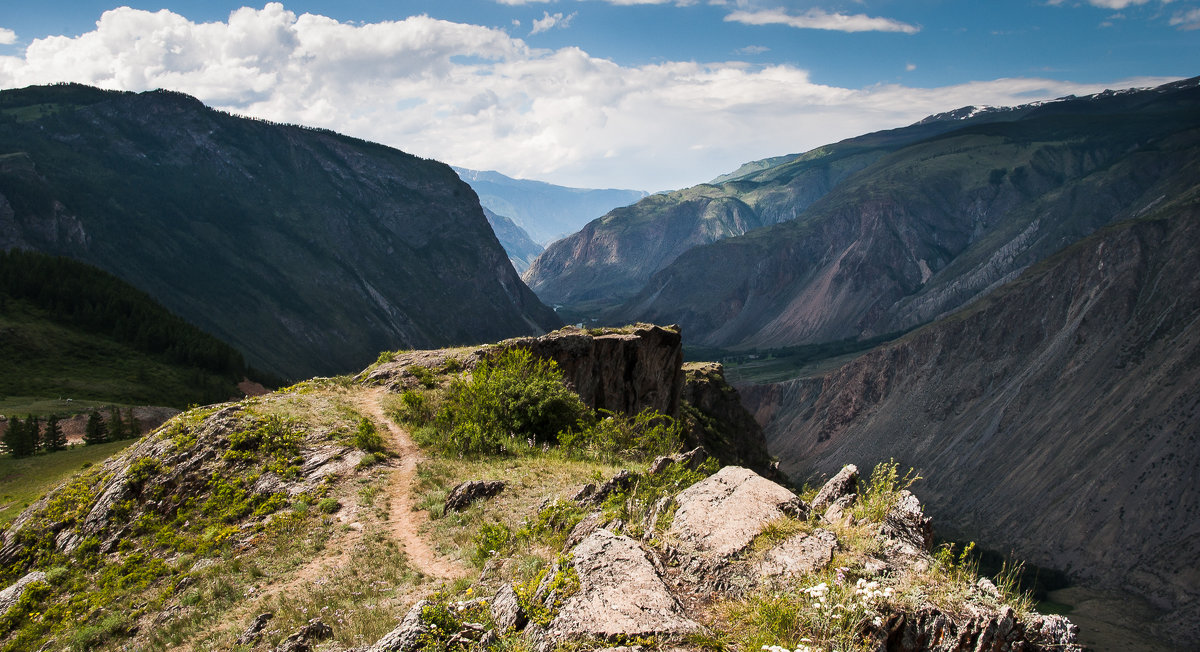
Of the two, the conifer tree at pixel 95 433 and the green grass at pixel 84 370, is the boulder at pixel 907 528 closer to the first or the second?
the conifer tree at pixel 95 433

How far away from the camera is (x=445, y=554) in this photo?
1036 cm

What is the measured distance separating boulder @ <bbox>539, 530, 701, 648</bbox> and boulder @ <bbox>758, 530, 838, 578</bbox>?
42.4 inches

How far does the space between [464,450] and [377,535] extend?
4064 millimetres

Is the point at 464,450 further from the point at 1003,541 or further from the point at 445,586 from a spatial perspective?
the point at 1003,541

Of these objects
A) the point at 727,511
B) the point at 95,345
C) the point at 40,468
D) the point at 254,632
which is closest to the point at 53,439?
the point at 40,468

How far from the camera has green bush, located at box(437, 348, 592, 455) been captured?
50.2 feet

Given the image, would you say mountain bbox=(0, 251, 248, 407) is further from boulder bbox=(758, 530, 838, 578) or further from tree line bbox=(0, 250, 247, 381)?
boulder bbox=(758, 530, 838, 578)

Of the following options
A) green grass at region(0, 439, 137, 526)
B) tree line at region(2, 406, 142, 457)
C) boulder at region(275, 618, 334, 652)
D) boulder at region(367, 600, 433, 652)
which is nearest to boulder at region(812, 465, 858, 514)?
boulder at region(367, 600, 433, 652)

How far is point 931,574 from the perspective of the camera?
670cm

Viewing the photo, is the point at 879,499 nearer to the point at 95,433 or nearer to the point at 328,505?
the point at 328,505

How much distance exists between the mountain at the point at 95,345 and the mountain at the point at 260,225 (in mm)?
32863

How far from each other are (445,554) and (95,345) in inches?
2487

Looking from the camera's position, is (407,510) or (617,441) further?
(617,441)

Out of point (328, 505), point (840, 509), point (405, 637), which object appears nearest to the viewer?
point (405, 637)
